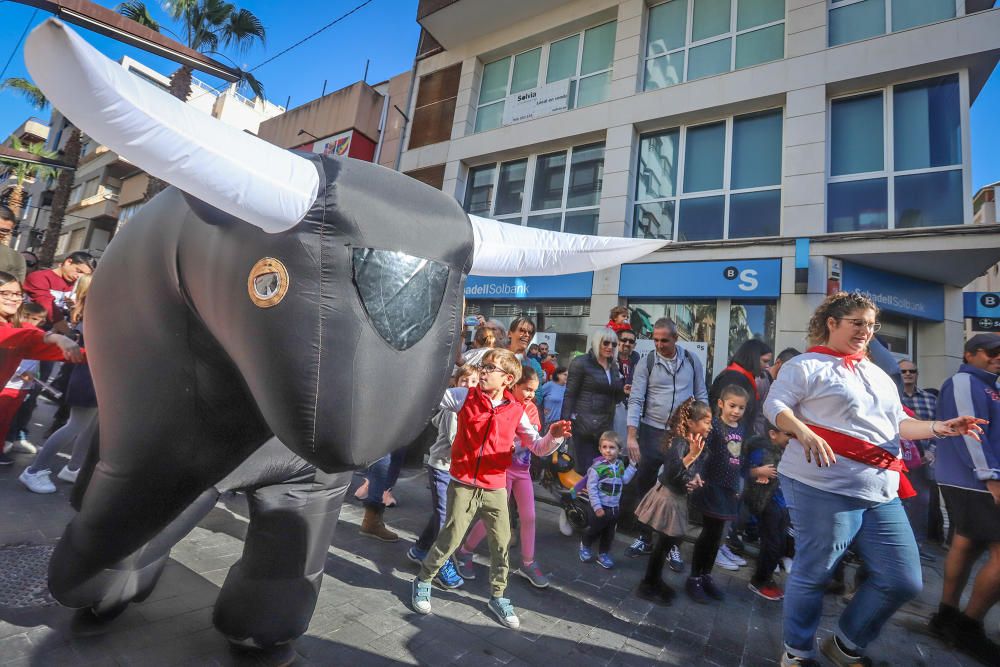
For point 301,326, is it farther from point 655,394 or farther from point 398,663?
point 655,394

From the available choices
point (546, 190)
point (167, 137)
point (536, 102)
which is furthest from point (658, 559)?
point (536, 102)

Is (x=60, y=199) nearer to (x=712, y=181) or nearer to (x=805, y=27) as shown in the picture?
(x=712, y=181)

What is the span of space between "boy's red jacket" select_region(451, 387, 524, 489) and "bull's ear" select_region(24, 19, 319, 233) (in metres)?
1.77

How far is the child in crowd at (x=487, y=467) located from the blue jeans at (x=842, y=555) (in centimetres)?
117

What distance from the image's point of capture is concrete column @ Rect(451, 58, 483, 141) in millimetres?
11578

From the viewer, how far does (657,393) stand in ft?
13.3

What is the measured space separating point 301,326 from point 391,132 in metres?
13.5

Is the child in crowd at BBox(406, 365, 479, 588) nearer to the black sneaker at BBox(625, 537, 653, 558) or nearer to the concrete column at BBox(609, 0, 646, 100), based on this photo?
the black sneaker at BBox(625, 537, 653, 558)

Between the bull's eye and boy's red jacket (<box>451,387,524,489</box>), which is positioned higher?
the bull's eye

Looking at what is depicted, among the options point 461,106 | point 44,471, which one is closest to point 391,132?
point 461,106

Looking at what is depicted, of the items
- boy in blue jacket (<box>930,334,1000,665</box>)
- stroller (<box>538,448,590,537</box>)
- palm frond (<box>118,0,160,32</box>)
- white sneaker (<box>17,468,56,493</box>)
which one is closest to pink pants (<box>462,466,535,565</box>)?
stroller (<box>538,448,590,537</box>)

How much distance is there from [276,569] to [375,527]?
187 centimetres

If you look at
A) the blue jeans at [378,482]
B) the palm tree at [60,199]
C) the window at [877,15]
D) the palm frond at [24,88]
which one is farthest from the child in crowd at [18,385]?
the palm frond at [24,88]

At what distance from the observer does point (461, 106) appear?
11711 mm
